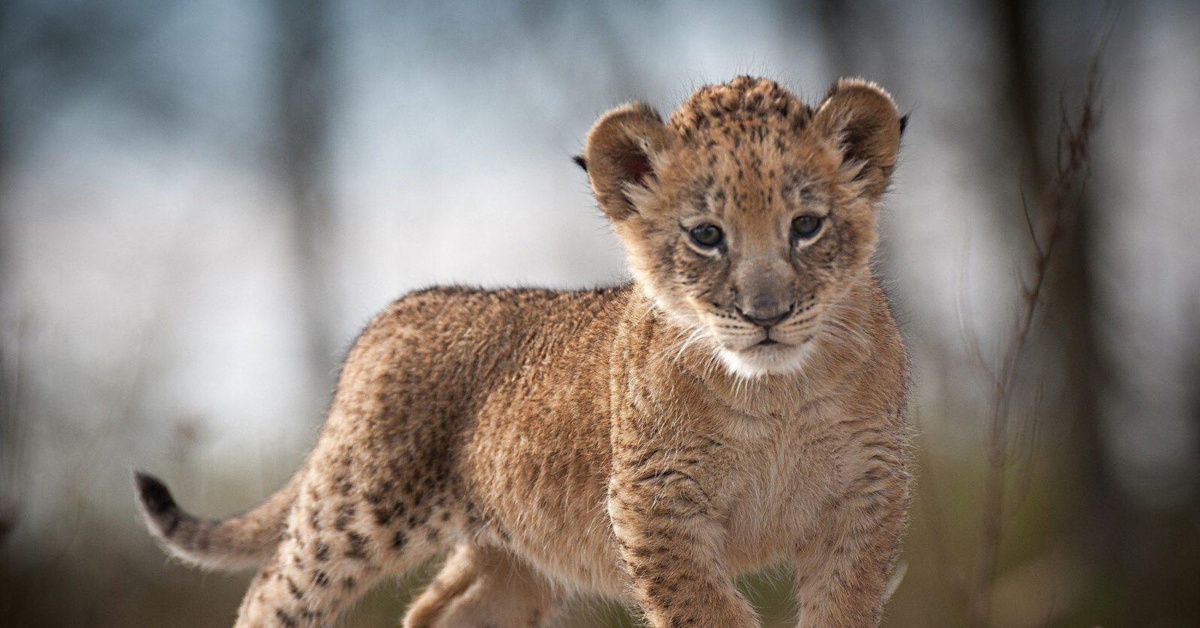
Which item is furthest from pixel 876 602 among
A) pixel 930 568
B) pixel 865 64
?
pixel 865 64

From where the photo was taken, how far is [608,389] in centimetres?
592

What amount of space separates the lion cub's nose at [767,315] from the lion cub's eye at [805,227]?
0.40 metres

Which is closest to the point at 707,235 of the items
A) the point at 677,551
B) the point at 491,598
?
the point at 677,551

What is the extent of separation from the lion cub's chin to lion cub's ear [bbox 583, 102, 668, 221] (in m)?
1.01

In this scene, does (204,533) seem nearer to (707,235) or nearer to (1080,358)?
(707,235)

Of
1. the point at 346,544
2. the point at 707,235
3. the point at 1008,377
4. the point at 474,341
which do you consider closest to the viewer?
the point at 707,235

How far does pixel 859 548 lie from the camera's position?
506 centimetres

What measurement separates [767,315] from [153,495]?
481cm

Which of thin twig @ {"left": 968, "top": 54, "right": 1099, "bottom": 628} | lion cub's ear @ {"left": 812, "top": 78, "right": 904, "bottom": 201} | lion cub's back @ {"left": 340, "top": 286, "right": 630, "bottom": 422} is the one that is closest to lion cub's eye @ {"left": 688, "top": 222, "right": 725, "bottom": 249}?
lion cub's ear @ {"left": 812, "top": 78, "right": 904, "bottom": 201}

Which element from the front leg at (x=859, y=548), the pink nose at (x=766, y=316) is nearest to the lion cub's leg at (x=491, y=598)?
the front leg at (x=859, y=548)

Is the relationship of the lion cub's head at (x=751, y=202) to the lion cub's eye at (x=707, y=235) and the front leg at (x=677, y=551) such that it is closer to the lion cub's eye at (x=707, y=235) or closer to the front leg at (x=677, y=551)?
the lion cub's eye at (x=707, y=235)

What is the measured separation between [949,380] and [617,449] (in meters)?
2.86

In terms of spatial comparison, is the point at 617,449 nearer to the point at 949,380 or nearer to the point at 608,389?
the point at 608,389

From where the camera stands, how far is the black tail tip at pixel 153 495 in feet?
24.3
